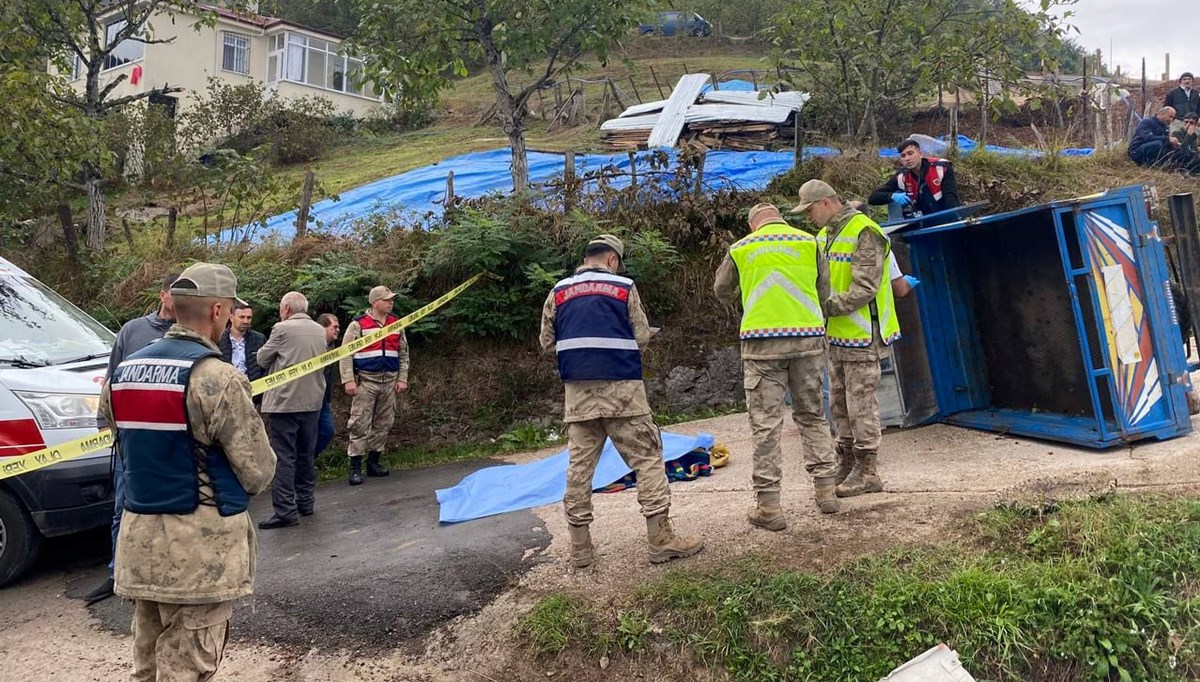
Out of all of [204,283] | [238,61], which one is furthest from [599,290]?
[238,61]

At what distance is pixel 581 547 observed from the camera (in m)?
4.52

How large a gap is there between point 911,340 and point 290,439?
5076 mm

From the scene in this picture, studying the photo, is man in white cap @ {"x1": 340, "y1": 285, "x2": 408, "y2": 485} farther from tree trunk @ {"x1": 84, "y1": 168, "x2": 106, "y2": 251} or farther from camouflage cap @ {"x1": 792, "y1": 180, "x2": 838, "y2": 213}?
tree trunk @ {"x1": 84, "y1": 168, "x2": 106, "y2": 251}

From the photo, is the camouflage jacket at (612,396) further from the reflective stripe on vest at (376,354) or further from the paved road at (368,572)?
the reflective stripe on vest at (376,354)

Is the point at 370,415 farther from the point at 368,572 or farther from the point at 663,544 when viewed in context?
the point at 663,544

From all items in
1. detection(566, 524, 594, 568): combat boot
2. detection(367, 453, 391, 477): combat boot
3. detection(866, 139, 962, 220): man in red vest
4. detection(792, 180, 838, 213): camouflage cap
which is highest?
detection(866, 139, 962, 220): man in red vest

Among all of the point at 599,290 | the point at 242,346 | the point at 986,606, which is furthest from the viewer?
the point at 242,346

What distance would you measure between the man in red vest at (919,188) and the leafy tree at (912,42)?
3.95 meters

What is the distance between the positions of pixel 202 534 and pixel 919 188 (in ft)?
20.5

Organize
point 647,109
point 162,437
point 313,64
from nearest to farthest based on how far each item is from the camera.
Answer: point 162,437
point 647,109
point 313,64

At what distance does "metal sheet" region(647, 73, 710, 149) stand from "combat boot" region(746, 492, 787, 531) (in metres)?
12.7

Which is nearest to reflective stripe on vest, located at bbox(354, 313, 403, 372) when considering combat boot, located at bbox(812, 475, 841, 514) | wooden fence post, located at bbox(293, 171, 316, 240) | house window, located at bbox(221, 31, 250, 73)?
wooden fence post, located at bbox(293, 171, 316, 240)

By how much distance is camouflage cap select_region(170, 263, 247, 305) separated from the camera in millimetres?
2973

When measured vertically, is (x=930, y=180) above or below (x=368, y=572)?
above
